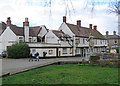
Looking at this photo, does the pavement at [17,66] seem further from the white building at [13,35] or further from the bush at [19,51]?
the white building at [13,35]

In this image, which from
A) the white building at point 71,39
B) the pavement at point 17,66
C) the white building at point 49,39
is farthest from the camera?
the white building at point 71,39

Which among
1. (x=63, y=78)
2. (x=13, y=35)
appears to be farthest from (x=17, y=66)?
(x=13, y=35)

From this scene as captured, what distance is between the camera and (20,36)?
38.0 metres

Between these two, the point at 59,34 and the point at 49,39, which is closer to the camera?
the point at 59,34

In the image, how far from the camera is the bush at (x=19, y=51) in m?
33.9

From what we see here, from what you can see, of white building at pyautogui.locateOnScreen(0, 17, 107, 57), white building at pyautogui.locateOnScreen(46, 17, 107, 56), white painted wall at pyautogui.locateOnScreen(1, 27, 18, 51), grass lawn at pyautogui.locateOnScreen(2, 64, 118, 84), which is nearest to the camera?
grass lawn at pyautogui.locateOnScreen(2, 64, 118, 84)

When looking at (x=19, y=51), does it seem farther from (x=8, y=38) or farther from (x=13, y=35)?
(x=8, y=38)

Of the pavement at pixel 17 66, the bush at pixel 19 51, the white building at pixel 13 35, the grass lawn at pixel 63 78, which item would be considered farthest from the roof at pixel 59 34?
the grass lawn at pixel 63 78

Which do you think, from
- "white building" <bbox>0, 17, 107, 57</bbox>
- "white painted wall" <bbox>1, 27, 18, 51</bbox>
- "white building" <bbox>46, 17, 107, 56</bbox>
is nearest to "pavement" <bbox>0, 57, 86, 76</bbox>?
"white building" <bbox>0, 17, 107, 57</bbox>

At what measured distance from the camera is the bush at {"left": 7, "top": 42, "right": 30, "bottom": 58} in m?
33.9

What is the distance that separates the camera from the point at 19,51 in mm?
33969

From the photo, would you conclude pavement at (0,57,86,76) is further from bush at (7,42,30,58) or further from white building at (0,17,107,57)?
white building at (0,17,107,57)

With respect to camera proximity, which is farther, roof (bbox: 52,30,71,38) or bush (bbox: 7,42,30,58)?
roof (bbox: 52,30,71,38)

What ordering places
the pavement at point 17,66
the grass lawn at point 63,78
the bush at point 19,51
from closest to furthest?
the grass lawn at point 63,78, the pavement at point 17,66, the bush at point 19,51
